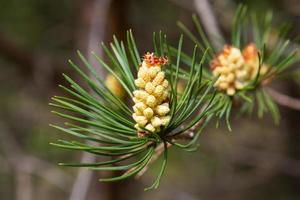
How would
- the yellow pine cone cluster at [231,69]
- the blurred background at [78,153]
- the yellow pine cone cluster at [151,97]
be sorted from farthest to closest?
the blurred background at [78,153] < the yellow pine cone cluster at [231,69] < the yellow pine cone cluster at [151,97]

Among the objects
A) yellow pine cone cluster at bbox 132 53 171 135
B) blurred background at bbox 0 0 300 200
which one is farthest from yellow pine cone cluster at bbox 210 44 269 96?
blurred background at bbox 0 0 300 200

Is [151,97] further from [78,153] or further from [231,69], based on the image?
[78,153]

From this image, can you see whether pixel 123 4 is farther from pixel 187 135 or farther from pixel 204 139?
pixel 187 135

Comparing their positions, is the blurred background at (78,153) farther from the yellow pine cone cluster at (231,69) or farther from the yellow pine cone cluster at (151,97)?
the yellow pine cone cluster at (151,97)

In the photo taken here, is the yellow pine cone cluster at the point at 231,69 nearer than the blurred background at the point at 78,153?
Yes

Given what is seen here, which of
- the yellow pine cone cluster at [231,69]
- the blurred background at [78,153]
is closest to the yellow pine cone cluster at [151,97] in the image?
the yellow pine cone cluster at [231,69]

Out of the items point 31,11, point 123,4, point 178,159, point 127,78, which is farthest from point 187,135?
point 178,159

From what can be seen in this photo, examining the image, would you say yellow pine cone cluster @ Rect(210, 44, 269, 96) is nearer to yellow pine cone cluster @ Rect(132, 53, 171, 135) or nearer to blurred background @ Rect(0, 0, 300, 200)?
yellow pine cone cluster @ Rect(132, 53, 171, 135)
